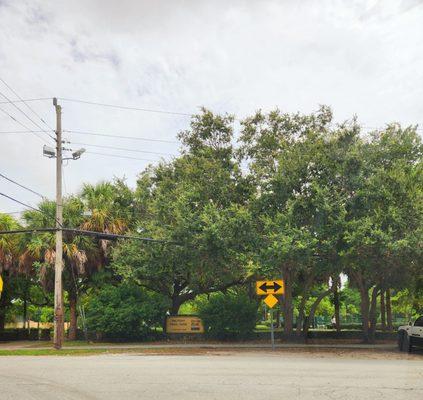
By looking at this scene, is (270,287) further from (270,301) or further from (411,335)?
(411,335)

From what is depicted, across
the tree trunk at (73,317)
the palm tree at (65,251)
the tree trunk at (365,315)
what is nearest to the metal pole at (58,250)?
the palm tree at (65,251)

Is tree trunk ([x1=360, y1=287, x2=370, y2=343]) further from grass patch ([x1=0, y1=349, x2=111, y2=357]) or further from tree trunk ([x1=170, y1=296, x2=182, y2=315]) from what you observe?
grass patch ([x1=0, y1=349, x2=111, y2=357])

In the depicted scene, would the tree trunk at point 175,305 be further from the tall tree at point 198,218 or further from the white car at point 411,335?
the white car at point 411,335

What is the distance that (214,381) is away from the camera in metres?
11.1

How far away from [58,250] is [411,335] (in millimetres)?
15598

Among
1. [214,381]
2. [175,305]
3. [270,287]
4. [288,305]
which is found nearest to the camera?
[214,381]

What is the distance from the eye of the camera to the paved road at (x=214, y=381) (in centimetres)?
938

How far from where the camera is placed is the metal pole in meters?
Answer: 23.5

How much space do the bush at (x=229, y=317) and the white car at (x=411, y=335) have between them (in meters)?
8.87

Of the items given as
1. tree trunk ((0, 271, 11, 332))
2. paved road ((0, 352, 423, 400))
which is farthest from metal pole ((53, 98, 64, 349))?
tree trunk ((0, 271, 11, 332))

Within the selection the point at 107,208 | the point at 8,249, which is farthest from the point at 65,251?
the point at 8,249

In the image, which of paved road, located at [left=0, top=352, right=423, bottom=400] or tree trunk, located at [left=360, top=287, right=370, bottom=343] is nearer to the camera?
paved road, located at [left=0, top=352, right=423, bottom=400]

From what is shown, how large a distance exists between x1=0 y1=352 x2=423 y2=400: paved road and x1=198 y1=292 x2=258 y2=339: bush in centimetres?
1273

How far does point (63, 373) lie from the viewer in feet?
42.2
